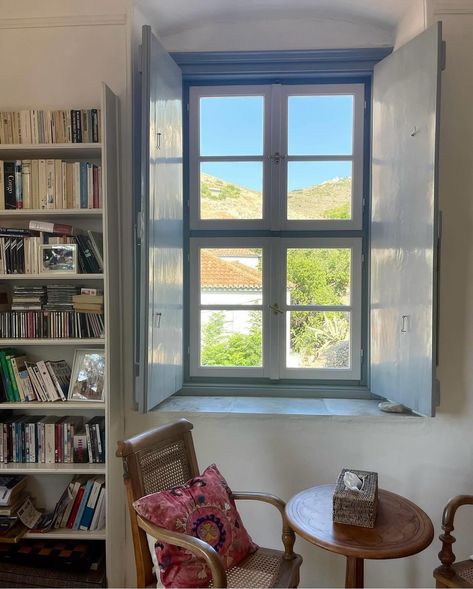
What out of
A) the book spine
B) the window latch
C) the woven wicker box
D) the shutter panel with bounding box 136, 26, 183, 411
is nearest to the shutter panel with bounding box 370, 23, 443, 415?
the window latch

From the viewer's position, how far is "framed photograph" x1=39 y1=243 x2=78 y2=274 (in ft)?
6.37

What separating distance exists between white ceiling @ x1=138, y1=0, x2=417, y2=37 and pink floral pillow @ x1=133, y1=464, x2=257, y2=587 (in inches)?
86.4

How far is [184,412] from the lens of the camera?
2.09 m

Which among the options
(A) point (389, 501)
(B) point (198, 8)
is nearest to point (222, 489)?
(A) point (389, 501)

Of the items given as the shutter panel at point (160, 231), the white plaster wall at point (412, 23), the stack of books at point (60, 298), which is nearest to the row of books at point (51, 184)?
the shutter panel at point (160, 231)

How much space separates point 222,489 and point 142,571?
1.29 feet

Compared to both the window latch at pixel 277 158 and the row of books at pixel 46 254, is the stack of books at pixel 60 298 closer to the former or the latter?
the row of books at pixel 46 254

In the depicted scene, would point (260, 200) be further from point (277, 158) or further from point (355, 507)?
point (355, 507)

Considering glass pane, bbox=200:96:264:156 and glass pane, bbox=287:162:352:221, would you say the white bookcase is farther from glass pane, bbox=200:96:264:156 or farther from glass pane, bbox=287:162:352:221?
glass pane, bbox=287:162:352:221

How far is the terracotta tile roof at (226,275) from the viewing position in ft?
7.94

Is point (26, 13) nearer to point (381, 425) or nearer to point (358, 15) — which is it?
point (358, 15)

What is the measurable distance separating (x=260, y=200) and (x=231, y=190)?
0.17 meters

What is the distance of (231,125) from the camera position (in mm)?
2412

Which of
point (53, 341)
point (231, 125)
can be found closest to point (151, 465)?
point (53, 341)
